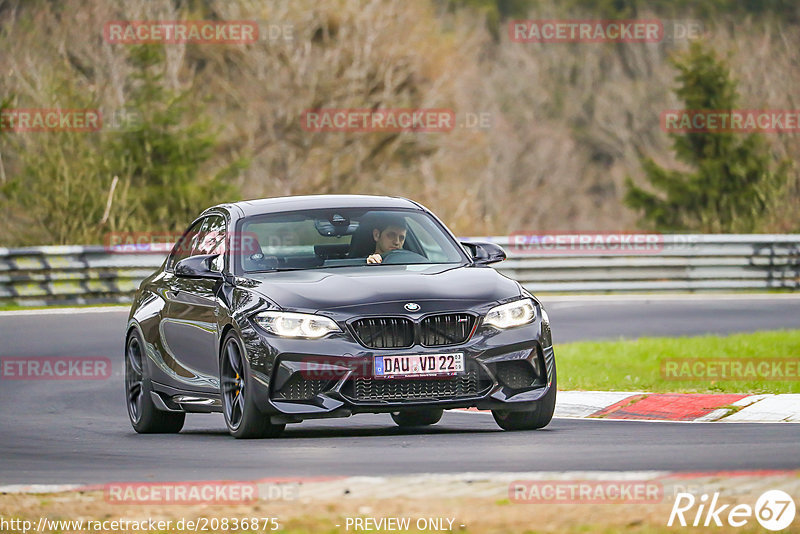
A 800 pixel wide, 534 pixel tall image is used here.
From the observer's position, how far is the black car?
10352 mm

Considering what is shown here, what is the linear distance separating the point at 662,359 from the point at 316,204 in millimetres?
5621

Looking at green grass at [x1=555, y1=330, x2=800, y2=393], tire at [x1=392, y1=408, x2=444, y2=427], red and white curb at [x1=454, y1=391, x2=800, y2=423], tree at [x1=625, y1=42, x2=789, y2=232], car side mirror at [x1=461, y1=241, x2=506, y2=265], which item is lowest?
tree at [x1=625, y1=42, x2=789, y2=232]

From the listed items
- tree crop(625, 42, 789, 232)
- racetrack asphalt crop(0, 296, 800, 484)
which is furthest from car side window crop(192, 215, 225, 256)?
tree crop(625, 42, 789, 232)

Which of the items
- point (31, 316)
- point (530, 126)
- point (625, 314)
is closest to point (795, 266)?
point (625, 314)

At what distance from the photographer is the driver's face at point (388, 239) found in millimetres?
11727

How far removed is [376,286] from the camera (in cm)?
1065

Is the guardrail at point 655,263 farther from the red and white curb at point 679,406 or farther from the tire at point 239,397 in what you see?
the tire at point 239,397

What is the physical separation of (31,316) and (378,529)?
63.1 feet

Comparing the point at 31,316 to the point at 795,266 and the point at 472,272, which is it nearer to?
the point at 795,266

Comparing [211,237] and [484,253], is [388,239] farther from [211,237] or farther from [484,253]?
[211,237]

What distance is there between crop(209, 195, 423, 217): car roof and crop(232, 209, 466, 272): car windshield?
0.24 ft

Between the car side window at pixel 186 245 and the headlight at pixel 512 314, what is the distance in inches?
121

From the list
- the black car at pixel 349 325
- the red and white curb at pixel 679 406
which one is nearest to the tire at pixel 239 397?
the black car at pixel 349 325

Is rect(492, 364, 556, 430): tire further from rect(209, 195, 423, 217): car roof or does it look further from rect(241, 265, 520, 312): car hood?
rect(209, 195, 423, 217): car roof
